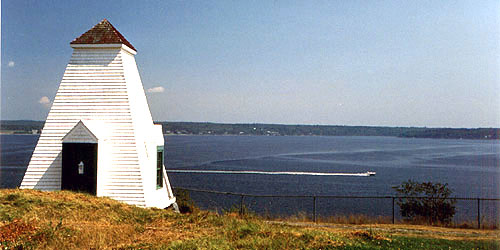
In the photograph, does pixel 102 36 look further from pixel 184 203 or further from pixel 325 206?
pixel 325 206

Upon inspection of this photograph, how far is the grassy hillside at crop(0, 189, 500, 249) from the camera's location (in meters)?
10.2

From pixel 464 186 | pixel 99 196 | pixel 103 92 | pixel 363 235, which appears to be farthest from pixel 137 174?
pixel 464 186

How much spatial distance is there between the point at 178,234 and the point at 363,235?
5.31 metres

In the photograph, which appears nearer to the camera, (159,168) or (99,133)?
(99,133)

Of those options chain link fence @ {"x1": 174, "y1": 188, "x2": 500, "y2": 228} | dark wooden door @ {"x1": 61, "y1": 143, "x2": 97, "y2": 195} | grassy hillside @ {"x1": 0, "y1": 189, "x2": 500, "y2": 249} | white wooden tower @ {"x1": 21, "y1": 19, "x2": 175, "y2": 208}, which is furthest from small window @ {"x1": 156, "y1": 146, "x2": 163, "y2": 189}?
chain link fence @ {"x1": 174, "y1": 188, "x2": 500, "y2": 228}

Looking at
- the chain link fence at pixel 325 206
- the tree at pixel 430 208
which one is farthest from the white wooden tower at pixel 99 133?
the chain link fence at pixel 325 206

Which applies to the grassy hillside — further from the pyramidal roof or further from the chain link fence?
the chain link fence

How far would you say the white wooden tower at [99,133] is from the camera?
16094 millimetres

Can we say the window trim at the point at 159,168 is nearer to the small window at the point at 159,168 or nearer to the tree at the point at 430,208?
the small window at the point at 159,168

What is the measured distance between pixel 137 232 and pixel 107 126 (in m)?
6.61

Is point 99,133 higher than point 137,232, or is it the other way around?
point 99,133

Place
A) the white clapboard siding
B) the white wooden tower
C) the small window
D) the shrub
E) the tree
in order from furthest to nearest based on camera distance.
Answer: the shrub < the tree < the small window < the white clapboard siding < the white wooden tower

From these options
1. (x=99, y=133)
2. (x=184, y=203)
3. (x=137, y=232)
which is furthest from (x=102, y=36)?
(x=137, y=232)

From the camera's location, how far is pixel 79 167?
1606cm
